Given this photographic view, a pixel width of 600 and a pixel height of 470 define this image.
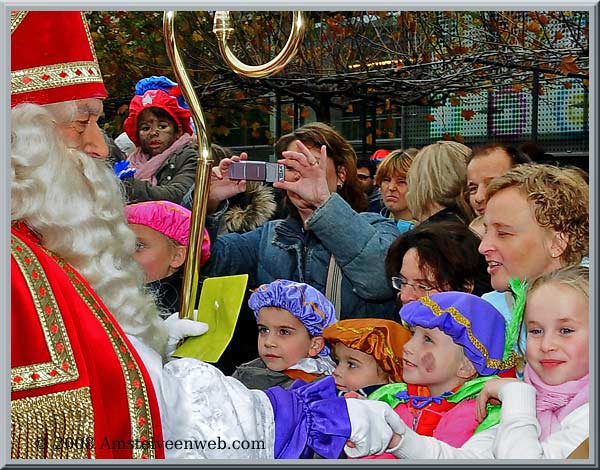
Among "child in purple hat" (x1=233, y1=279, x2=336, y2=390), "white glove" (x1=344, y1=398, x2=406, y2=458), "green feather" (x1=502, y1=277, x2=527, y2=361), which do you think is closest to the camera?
"white glove" (x1=344, y1=398, x2=406, y2=458)

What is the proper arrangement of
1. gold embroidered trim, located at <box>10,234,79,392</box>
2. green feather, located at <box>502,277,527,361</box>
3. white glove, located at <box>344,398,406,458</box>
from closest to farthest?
gold embroidered trim, located at <box>10,234,79,392</box>
white glove, located at <box>344,398,406,458</box>
green feather, located at <box>502,277,527,361</box>

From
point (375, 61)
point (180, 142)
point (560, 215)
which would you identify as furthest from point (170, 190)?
point (560, 215)

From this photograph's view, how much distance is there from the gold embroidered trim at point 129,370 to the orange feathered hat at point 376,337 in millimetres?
593

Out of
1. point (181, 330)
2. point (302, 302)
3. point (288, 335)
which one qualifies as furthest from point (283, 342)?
point (181, 330)

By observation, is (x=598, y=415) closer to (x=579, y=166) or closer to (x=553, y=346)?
(x=553, y=346)

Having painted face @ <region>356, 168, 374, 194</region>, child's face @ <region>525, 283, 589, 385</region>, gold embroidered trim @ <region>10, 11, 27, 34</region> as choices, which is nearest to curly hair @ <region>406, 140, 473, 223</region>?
painted face @ <region>356, 168, 374, 194</region>

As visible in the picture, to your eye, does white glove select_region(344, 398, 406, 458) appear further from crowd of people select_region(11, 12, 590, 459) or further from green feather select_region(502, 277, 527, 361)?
green feather select_region(502, 277, 527, 361)

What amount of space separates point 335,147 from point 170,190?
43 centimetres

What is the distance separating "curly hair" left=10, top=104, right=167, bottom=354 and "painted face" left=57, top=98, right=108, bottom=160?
3cm

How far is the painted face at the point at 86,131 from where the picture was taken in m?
1.84

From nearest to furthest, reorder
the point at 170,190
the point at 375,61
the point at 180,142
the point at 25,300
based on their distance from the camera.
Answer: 1. the point at 25,300
2. the point at 375,61
3. the point at 170,190
4. the point at 180,142

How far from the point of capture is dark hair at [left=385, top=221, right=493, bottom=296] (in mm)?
2158

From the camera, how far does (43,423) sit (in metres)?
1.68

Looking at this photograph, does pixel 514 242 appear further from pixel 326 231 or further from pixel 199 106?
pixel 199 106
